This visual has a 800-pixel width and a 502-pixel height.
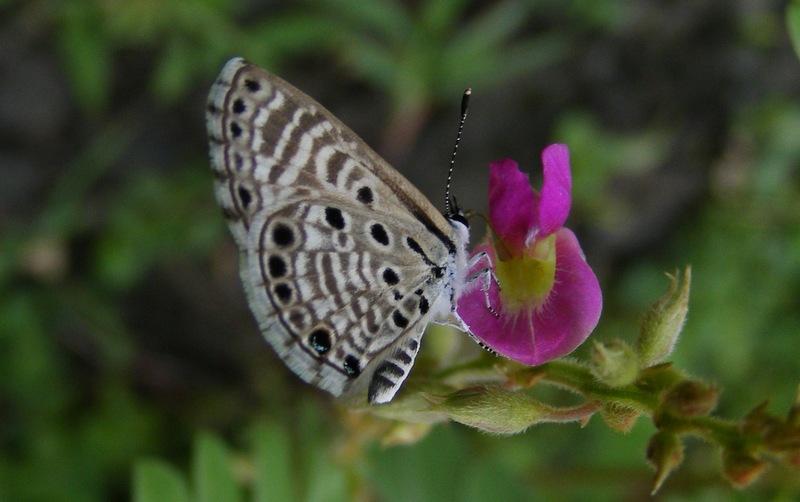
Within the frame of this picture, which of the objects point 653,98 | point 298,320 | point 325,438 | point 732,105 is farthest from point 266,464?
point 732,105

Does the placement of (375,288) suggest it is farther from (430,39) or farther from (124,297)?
(124,297)

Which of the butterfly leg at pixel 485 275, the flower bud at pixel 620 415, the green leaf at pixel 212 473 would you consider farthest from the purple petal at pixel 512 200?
the green leaf at pixel 212 473

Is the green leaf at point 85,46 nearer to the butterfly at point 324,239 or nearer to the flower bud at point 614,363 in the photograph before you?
the butterfly at point 324,239

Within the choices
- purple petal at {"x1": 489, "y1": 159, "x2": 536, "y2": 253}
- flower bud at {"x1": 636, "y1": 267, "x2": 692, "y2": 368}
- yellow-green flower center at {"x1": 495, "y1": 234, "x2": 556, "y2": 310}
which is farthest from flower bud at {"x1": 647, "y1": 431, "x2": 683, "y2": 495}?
purple petal at {"x1": 489, "y1": 159, "x2": 536, "y2": 253}

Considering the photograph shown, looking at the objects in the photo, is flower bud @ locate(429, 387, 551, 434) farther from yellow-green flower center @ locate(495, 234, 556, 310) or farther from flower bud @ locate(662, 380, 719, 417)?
yellow-green flower center @ locate(495, 234, 556, 310)

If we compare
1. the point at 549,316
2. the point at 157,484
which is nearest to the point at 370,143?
the point at 157,484
